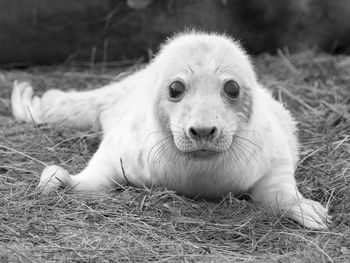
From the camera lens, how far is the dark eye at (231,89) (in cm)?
441

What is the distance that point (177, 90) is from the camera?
442cm

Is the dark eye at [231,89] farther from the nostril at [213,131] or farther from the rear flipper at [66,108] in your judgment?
the rear flipper at [66,108]

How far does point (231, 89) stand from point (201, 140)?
0.42 m

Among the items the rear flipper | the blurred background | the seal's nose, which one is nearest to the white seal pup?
the seal's nose

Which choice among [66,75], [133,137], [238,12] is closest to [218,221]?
[133,137]

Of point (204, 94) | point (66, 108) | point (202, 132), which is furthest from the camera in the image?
point (66, 108)

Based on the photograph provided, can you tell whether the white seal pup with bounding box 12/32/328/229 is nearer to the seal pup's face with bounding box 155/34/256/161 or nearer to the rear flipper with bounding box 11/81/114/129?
the seal pup's face with bounding box 155/34/256/161

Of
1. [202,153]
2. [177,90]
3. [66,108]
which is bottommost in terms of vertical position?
[66,108]

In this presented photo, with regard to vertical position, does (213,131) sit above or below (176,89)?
below

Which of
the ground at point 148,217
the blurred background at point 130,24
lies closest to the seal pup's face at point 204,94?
the ground at point 148,217

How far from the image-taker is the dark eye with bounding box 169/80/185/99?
441cm

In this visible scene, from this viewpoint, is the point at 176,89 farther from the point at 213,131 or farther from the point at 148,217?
the point at 148,217

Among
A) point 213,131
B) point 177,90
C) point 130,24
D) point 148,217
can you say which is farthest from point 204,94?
point 130,24

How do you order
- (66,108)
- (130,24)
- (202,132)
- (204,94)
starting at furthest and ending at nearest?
1. (130,24)
2. (66,108)
3. (204,94)
4. (202,132)
